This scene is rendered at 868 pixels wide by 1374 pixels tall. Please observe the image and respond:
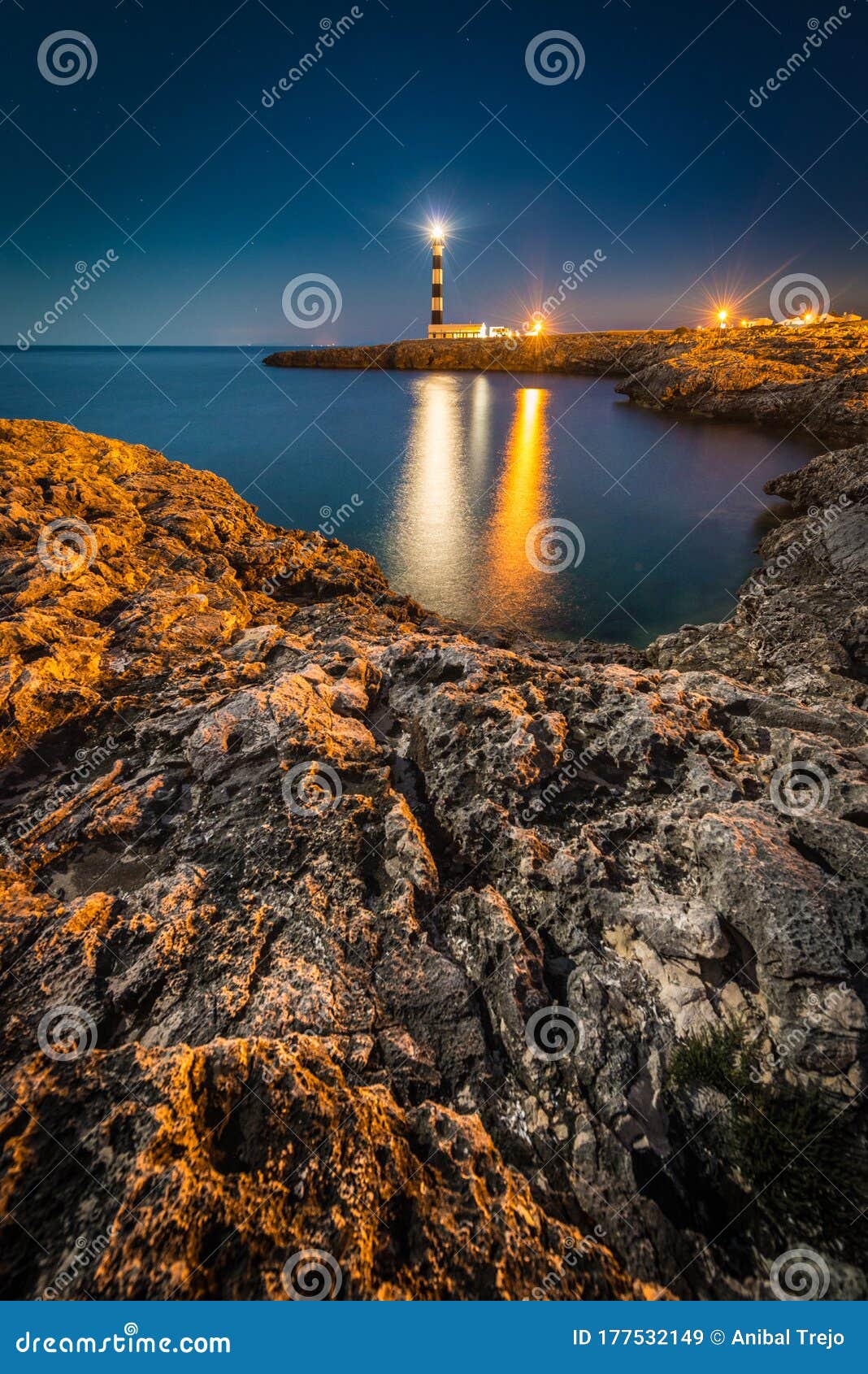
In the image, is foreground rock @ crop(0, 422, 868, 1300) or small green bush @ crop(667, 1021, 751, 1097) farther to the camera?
small green bush @ crop(667, 1021, 751, 1097)

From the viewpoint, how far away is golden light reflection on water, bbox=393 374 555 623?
62.3 ft

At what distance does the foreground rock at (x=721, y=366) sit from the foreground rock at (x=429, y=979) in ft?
143

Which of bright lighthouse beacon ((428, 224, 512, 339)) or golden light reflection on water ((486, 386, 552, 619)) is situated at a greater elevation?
bright lighthouse beacon ((428, 224, 512, 339))

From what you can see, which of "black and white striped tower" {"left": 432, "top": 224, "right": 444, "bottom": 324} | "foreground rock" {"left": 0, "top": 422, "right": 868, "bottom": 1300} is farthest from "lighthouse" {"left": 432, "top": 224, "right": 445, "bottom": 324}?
"foreground rock" {"left": 0, "top": 422, "right": 868, "bottom": 1300}

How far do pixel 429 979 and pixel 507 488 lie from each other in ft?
107

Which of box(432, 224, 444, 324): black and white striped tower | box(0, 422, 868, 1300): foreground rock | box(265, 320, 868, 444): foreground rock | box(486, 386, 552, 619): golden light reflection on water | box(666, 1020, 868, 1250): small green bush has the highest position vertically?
box(432, 224, 444, 324): black and white striped tower

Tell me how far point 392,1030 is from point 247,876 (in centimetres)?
188

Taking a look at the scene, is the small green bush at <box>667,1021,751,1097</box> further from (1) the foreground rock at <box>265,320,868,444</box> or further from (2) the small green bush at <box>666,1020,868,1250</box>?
(1) the foreground rock at <box>265,320,868,444</box>

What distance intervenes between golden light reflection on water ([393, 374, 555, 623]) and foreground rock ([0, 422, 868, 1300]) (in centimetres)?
1158

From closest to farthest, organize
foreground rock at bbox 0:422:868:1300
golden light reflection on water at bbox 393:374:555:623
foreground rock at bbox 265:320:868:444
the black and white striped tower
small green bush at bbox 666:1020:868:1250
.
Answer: foreground rock at bbox 0:422:868:1300 < small green bush at bbox 666:1020:868:1250 < golden light reflection on water at bbox 393:374:555:623 < foreground rock at bbox 265:320:868:444 < the black and white striped tower

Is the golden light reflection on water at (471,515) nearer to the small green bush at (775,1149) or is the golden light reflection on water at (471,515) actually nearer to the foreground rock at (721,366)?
the small green bush at (775,1149)

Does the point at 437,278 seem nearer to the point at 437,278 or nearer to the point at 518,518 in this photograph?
the point at 437,278

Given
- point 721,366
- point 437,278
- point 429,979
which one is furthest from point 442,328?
point 429,979

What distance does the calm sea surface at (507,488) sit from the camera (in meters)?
18.9
